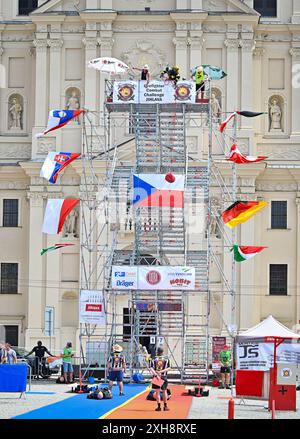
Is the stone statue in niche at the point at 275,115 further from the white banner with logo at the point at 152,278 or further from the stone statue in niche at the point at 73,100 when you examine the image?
the white banner with logo at the point at 152,278

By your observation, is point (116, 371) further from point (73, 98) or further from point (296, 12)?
point (296, 12)

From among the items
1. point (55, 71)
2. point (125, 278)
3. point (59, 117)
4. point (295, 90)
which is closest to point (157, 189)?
point (125, 278)

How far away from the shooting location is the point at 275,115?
67000 millimetres

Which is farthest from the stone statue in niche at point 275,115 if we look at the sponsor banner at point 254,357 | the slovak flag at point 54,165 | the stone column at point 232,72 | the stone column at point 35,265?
the sponsor banner at point 254,357

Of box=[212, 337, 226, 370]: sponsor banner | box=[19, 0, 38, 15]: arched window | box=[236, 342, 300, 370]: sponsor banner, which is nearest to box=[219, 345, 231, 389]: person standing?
box=[236, 342, 300, 370]: sponsor banner

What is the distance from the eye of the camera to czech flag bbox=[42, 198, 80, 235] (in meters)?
48.9

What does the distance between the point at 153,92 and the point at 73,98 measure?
1797cm

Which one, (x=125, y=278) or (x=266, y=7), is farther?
(x=266, y=7)

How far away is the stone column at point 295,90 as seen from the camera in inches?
2625

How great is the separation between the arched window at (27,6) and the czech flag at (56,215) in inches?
832

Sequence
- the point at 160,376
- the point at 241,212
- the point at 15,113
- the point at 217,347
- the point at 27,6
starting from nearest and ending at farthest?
the point at 160,376 → the point at 241,212 → the point at 217,347 → the point at 15,113 → the point at 27,6

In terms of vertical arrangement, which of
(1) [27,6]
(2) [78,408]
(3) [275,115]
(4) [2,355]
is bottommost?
(2) [78,408]

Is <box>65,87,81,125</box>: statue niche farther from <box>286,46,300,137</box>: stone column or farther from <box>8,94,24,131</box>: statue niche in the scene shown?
<box>286,46,300,137</box>: stone column

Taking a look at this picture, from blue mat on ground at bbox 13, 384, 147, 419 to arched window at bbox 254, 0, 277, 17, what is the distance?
1192 inches
